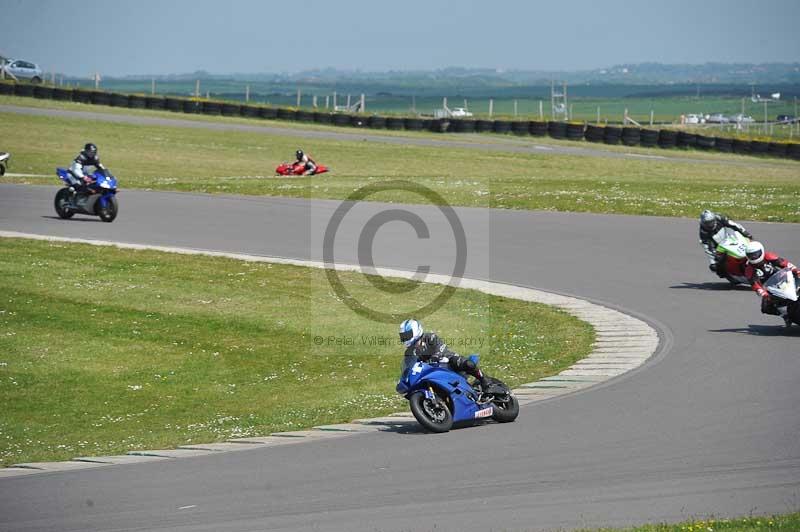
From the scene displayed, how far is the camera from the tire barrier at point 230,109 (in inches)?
2724

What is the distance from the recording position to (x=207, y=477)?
419 inches

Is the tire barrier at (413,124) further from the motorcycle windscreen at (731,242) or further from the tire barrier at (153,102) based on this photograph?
the motorcycle windscreen at (731,242)

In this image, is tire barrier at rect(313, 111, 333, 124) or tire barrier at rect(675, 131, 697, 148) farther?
tire barrier at rect(313, 111, 333, 124)

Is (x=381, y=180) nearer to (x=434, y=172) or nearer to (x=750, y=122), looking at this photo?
(x=434, y=172)

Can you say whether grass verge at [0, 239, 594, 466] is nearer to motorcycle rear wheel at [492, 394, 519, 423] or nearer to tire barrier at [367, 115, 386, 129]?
motorcycle rear wheel at [492, 394, 519, 423]

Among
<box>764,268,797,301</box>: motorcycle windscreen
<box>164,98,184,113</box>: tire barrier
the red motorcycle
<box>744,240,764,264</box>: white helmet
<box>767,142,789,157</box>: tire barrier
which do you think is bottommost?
<box>764,268,797,301</box>: motorcycle windscreen

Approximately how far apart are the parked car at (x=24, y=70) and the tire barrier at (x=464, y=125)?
1361 inches

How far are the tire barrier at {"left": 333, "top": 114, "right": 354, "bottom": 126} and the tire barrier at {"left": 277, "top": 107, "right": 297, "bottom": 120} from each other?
3.43 m

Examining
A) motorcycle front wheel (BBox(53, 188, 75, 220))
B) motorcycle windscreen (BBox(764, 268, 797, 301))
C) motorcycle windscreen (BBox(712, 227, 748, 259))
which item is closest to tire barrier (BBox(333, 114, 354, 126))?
motorcycle front wheel (BBox(53, 188, 75, 220))

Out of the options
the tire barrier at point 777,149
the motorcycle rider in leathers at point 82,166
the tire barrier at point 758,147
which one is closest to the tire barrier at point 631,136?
the tire barrier at point 758,147

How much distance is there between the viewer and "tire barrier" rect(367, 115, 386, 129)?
64.2 meters

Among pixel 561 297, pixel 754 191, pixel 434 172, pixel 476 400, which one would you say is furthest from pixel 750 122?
pixel 476 400

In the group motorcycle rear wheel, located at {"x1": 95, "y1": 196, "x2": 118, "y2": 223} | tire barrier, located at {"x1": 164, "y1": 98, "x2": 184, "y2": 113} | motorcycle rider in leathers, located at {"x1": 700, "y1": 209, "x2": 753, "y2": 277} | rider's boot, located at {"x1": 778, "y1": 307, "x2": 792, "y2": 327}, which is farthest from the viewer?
tire barrier, located at {"x1": 164, "y1": 98, "x2": 184, "y2": 113}

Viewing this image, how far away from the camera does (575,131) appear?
58.8 metres
